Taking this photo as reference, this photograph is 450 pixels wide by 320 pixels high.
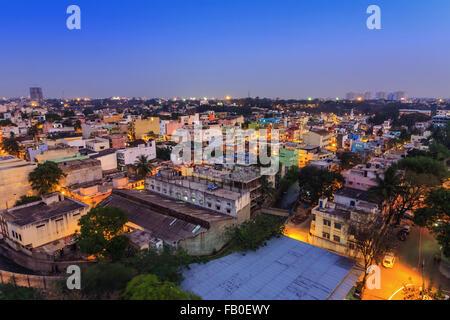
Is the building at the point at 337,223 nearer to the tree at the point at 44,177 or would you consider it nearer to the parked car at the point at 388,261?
the parked car at the point at 388,261

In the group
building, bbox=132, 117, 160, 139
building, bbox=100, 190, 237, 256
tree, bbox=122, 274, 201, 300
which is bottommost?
building, bbox=100, 190, 237, 256

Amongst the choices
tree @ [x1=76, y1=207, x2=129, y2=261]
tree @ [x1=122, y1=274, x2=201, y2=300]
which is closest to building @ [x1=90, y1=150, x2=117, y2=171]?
tree @ [x1=76, y1=207, x2=129, y2=261]

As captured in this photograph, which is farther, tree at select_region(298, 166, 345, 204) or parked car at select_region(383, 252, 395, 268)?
tree at select_region(298, 166, 345, 204)

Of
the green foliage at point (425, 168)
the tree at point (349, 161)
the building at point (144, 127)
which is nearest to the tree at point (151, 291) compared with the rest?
the green foliage at point (425, 168)

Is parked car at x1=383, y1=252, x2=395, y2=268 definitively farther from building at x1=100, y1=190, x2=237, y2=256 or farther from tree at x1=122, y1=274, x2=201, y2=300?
tree at x1=122, y1=274, x2=201, y2=300

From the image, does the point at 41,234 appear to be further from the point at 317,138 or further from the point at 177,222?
the point at 317,138
